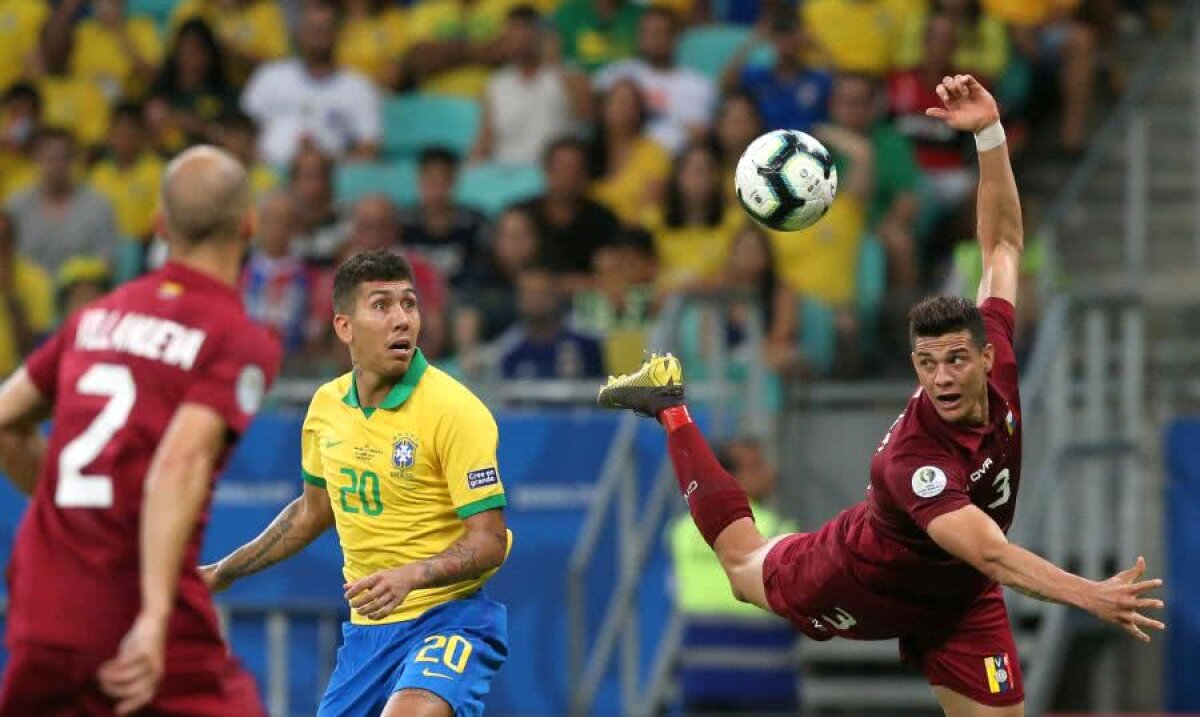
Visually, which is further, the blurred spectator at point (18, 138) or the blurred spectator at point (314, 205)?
the blurred spectator at point (18, 138)

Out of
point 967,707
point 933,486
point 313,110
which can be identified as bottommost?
point 967,707

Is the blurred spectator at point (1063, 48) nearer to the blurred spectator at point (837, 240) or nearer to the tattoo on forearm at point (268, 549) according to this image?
the blurred spectator at point (837, 240)

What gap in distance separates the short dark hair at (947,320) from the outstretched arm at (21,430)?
3.21m

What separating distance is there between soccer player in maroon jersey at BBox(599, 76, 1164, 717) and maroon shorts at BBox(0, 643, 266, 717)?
280 cm

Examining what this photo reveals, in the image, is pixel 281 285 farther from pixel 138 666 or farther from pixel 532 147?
pixel 138 666

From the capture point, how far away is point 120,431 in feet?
19.5

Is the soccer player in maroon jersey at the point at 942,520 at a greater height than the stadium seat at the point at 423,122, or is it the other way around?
the stadium seat at the point at 423,122

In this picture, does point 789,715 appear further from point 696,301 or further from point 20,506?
point 20,506

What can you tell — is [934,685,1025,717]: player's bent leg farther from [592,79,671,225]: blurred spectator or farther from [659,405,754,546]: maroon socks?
[592,79,671,225]: blurred spectator

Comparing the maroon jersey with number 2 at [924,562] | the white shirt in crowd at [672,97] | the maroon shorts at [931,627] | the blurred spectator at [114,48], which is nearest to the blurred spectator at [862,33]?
the white shirt in crowd at [672,97]

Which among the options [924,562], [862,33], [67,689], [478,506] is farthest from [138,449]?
[862,33]

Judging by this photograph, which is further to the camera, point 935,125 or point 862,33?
point 862,33

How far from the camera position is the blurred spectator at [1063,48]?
14266mm

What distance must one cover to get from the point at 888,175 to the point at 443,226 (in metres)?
3.00
